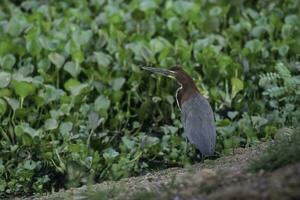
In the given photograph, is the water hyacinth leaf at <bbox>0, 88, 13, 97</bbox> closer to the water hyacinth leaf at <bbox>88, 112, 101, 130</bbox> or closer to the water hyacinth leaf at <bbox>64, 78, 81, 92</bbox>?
the water hyacinth leaf at <bbox>64, 78, 81, 92</bbox>

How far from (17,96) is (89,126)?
846 millimetres

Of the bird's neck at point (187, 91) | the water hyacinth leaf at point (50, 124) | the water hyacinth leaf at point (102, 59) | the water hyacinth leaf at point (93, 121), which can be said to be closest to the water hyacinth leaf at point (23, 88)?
the water hyacinth leaf at point (50, 124)

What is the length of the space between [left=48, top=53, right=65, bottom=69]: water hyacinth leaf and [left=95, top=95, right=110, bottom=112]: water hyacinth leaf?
0.84 metres

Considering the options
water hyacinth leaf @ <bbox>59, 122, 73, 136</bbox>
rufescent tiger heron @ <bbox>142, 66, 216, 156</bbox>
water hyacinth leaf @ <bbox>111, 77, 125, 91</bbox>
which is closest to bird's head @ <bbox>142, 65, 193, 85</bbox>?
rufescent tiger heron @ <bbox>142, 66, 216, 156</bbox>

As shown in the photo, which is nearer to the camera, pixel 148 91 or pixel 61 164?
pixel 61 164

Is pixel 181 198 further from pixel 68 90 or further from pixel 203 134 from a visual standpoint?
pixel 68 90

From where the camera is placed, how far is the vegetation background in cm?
790

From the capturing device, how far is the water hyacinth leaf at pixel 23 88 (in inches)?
330

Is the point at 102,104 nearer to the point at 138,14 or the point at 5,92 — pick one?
the point at 5,92

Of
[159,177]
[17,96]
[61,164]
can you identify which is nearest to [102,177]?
[61,164]

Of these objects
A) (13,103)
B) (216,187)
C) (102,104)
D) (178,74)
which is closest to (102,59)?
(102,104)

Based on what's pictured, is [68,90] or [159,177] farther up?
[68,90]

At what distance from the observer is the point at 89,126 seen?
27.2ft

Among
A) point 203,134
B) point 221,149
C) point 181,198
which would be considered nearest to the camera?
point 181,198
